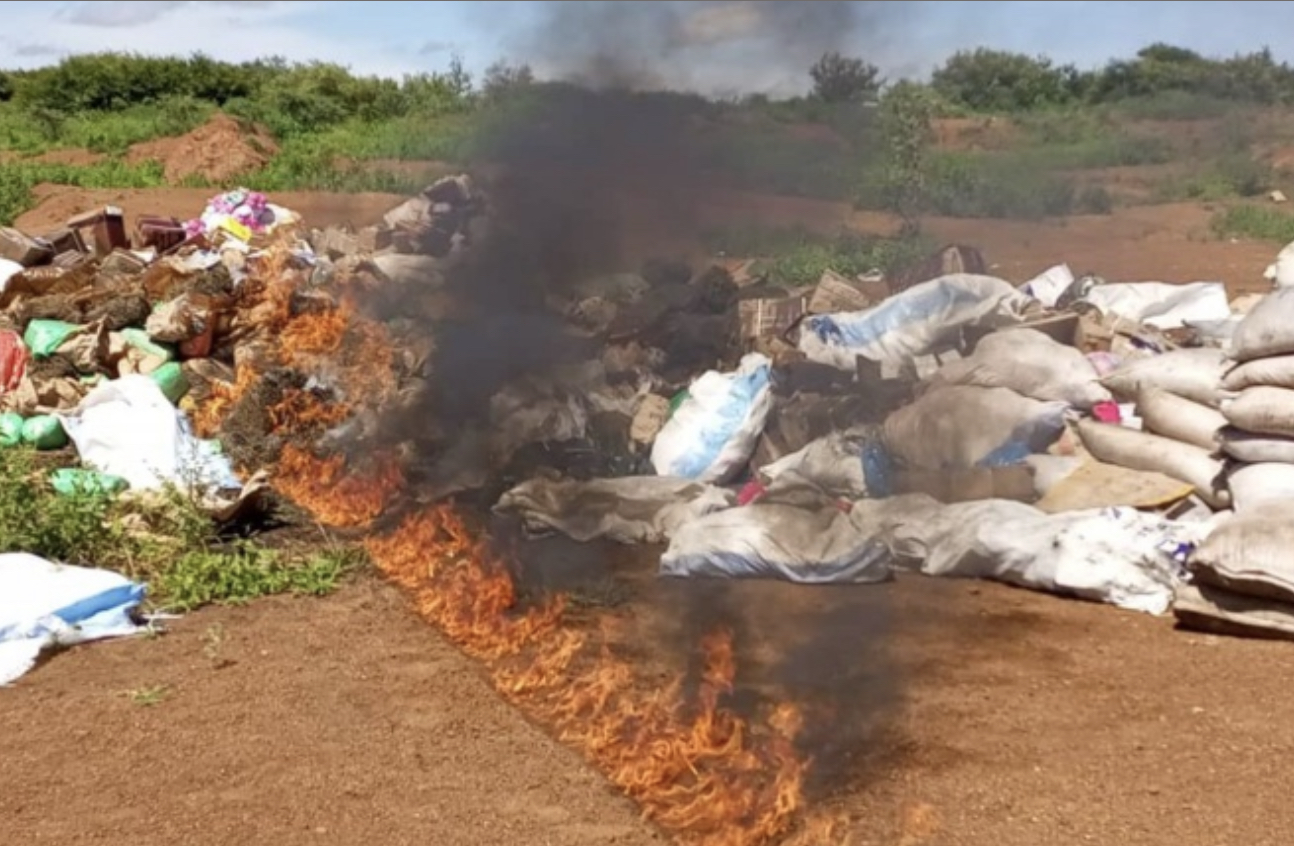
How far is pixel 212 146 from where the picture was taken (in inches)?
816

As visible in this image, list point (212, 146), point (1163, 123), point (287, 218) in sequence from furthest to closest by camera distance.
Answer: point (1163, 123) < point (212, 146) < point (287, 218)

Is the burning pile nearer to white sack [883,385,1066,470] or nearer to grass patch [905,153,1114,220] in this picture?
white sack [883,385,1066,470]

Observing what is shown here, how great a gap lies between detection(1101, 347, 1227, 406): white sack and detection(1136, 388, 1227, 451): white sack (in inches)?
1.4

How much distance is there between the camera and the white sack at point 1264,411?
16.6 ft

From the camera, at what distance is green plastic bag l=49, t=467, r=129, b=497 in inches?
230

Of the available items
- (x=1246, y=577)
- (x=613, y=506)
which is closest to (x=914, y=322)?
(x=613, y=506)

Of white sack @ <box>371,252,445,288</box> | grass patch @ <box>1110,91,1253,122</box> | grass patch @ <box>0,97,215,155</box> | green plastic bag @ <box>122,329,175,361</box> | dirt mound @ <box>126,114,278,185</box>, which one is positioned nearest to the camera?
green plastic bag @ <box>122,329,175,361</box>

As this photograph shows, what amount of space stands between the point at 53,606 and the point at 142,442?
1.79 metres

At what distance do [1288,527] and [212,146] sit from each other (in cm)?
1844

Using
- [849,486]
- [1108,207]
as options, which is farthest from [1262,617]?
[1108,207]

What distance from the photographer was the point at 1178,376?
5.85 meters

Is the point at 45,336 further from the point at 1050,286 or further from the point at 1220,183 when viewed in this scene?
the point at 1220,183

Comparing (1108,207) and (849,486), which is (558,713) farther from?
(1108,207)

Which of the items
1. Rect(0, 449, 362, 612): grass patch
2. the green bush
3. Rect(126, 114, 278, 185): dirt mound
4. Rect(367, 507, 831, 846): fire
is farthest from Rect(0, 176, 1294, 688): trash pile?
Rect(126, 114, 278, 185): dirt mound
